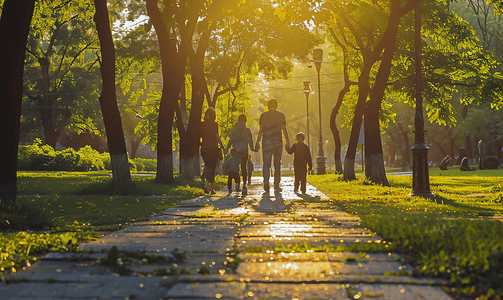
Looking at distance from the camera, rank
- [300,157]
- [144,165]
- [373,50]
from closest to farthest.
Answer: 1. [300,157]
2. [373,50]
3. [144,165]

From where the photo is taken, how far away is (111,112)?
1227 centimetres

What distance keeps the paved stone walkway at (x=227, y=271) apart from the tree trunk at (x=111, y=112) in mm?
6676

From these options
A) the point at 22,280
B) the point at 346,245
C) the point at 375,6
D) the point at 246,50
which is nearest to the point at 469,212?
the point at 346,245

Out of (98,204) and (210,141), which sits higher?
(210,141)

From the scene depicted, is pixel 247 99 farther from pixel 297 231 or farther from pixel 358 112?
pixel 297 231

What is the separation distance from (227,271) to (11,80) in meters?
5.52

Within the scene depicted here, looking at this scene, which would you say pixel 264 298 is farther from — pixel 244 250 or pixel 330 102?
pixel 330 102

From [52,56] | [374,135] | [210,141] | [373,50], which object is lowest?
[210,141]

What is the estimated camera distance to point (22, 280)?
352cm

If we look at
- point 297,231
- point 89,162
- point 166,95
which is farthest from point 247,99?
point 297,231

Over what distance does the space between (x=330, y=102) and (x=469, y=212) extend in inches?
2075

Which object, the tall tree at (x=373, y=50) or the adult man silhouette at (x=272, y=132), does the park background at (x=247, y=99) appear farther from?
the adult man silhouette at (x=272, y=132)

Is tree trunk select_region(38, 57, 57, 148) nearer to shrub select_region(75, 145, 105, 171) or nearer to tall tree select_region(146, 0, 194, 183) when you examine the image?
shrub select_region(75, 145, 105, 171)

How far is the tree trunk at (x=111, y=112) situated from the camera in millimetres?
12250
